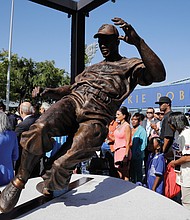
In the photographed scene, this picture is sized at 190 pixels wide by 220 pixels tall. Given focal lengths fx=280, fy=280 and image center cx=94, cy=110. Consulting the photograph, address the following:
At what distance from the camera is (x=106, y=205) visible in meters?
2.45

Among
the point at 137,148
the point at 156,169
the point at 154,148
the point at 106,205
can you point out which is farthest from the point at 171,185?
the point at 106,205

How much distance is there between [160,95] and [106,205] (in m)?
12.5

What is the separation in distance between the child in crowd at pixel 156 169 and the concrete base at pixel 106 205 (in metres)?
0.93

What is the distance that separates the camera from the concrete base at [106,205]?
7.24 ft

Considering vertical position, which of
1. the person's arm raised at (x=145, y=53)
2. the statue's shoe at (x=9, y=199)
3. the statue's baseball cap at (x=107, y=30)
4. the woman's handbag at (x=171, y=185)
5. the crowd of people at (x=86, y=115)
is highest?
the statue's baseball cap at (x=107, y=30)

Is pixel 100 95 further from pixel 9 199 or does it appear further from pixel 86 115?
pixel 9 199

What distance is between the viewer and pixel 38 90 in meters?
2.59

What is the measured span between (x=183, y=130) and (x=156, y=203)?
99 cm

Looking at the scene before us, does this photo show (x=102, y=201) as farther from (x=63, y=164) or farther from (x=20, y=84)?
(x=20, y=84)

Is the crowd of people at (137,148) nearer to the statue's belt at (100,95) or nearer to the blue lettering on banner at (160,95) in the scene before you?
the statue's belt at (100,95)

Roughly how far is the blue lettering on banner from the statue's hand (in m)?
11.3

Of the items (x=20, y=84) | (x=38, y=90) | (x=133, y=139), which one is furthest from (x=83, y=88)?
(x=20, y=84)

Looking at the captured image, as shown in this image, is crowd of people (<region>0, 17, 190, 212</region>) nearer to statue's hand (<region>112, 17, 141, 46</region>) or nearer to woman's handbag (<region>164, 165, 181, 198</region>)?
statue's hand (<region>112, 17, 141, 46</region>)

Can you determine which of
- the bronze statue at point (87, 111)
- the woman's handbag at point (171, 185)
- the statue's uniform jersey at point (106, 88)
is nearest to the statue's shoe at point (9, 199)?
the bronze statue at point (87, 111)
